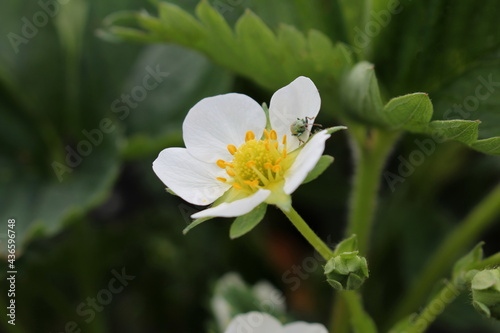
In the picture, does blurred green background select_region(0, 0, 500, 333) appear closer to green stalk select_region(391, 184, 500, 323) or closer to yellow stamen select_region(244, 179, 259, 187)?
green stalk select_region(391, 184, 500, 323)

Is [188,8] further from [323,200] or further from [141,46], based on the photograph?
[323,200]

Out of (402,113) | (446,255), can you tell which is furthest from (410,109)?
(446,255)

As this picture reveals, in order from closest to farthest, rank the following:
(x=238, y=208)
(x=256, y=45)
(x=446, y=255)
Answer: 1. (x=238, y=208)
2. (x=256, y=45)
3. (x=446, y=255)

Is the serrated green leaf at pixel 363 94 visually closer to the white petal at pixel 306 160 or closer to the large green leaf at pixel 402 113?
the large green leaf at pixel 402 113

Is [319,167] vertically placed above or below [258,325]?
above

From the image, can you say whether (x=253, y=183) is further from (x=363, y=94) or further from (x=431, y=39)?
(x=431, y=39)
